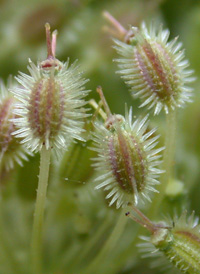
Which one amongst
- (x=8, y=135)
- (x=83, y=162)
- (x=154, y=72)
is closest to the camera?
(x=154, y=72)

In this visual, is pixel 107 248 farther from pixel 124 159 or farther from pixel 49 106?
pixel 49 106

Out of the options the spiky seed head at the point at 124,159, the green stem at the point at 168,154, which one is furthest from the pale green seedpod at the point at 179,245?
the green stem at the point at 168,154

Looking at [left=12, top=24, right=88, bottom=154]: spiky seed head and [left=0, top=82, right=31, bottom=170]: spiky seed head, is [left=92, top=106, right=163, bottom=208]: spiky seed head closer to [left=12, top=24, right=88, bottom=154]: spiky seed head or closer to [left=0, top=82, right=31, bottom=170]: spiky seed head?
[left=12, top=24, right=88, bottom=154]: spiky seed head

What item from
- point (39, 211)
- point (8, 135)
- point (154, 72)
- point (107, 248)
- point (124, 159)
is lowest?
point (107, 248)

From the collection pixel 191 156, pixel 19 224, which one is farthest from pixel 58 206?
pixel 191 156

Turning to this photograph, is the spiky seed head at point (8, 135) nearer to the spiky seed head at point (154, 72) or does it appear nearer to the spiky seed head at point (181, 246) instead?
the spiky seed head at point (154, 72)

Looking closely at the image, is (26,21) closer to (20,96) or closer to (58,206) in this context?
(58,206)

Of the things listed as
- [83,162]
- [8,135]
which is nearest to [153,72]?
[83,162]

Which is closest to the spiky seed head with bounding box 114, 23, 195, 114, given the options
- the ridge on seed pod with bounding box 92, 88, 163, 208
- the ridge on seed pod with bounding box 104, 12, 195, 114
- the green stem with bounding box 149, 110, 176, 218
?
the ridge on seed pod with bounding box 104, 12, 195, 114
